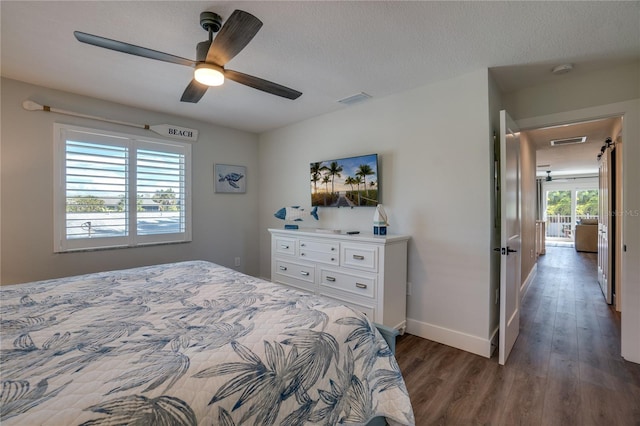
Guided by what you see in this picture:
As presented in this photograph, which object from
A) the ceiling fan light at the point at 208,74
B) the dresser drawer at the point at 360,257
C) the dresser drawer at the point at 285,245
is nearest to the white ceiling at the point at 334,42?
the ceiling fan light at the point at 208,74

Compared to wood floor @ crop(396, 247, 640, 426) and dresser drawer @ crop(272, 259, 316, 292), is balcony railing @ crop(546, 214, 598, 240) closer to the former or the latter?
wood floor @ crop(396, 247, 640, 426)

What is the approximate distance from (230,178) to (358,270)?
2543 millimetres

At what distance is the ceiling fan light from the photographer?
1.73 m

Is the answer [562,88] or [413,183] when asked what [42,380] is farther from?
[562,88]

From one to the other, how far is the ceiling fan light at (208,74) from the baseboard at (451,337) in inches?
108

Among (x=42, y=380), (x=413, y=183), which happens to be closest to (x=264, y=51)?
(x=413, y=183)

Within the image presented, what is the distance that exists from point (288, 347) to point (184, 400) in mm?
398

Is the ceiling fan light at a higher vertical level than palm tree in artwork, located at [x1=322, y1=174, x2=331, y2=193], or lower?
higher

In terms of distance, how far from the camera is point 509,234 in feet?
8.02

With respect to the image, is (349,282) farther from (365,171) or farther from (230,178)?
(230,178)

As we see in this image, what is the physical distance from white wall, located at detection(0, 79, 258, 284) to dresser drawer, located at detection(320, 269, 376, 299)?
1.93 meters

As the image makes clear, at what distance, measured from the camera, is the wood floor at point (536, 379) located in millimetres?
1783

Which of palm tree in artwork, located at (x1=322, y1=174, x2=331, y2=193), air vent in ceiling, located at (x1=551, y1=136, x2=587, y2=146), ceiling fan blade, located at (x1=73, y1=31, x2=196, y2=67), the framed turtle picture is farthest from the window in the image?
air vent in ceiling, located at (x1=551, y1=136, x2=587, y2=146)

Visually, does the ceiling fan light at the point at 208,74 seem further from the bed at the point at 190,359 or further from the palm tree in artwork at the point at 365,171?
the palm tree in artwork at the point at 365,171
